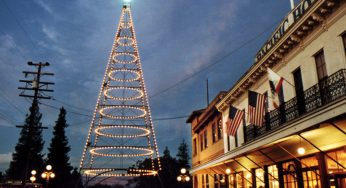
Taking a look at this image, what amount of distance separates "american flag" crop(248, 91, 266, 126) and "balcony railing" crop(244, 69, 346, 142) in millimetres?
841

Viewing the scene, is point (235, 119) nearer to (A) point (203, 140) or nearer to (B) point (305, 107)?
(B) point (305, 107)

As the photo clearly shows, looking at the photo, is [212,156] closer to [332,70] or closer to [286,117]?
A: [286,117]

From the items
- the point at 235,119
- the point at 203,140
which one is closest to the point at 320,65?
the point at 235,119

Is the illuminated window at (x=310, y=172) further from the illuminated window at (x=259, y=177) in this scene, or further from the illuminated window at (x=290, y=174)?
the illuminated window at (x=259, y=177)

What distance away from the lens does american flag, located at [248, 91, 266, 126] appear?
50.7 ft

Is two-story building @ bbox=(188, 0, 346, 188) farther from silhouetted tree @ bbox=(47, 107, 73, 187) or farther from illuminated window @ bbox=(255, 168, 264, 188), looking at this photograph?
silhouetted tree @ bbox=(47, 107, 73, 187)

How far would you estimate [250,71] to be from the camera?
19.6m

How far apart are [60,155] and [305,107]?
201 feet

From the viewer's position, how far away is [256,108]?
15758 mm

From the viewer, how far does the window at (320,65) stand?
13309 mm

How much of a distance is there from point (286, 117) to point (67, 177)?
2251 inches

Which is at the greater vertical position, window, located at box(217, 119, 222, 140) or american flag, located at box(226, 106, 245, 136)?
window, located at box(217, 119, 222, 140)

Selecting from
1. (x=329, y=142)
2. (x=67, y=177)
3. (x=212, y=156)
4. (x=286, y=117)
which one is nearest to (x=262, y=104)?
(x=286, y=117)

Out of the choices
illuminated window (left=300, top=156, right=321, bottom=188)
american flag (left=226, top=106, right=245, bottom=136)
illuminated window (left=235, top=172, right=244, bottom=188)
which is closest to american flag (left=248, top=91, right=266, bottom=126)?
american flag (left=226, top=106, right=245, bottom=136)
